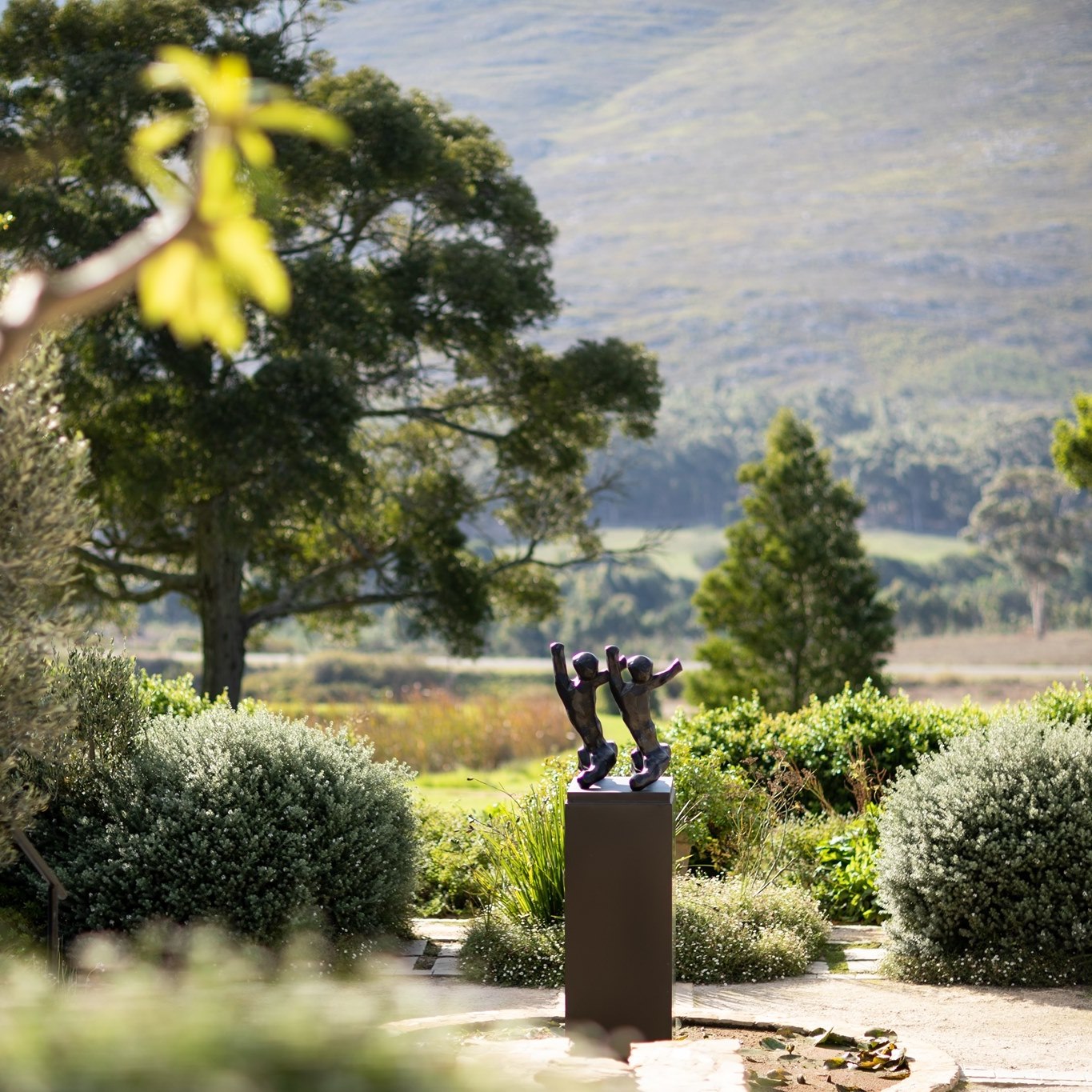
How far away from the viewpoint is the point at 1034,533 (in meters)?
47.2

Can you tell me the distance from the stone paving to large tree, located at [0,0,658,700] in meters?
7.73

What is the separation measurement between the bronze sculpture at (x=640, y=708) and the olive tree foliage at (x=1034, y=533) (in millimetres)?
45230

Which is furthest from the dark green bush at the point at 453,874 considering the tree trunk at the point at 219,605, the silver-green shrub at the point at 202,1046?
the tree trunk at the point at 219,605

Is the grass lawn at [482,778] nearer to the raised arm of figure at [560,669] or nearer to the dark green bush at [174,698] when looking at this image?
the dark green bush at [174,698]

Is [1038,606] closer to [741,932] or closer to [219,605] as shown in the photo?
[219,605]

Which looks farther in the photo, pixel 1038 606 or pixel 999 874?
pixel 1038 606

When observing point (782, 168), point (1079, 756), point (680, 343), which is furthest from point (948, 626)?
point (782, 168)

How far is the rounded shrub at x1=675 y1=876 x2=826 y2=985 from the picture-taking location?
586 centimetres

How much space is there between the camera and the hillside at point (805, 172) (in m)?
93.2

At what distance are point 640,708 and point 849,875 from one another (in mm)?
2883

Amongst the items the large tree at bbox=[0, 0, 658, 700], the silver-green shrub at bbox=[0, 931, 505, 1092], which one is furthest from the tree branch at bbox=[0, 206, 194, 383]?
the large tree at bbox=[0, 0, 658, 700]

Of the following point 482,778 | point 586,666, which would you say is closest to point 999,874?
point 586,666

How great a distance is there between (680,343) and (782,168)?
25.6 metres

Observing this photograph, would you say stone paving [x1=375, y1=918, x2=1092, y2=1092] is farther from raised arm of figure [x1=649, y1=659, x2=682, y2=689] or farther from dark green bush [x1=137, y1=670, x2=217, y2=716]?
dark green bush [x1=137, y1=670, x2=217, y2=716]
